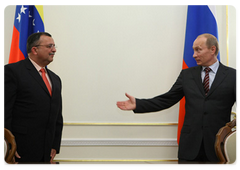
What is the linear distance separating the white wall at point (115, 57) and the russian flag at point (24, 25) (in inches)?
2.4

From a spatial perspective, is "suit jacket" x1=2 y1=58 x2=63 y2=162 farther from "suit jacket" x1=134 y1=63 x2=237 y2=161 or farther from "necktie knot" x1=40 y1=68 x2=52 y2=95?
"suit jacket" x1=134 y1=63 x2=237 y2=161

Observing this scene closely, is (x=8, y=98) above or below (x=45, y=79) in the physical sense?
below

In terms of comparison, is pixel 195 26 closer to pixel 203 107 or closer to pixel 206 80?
pixel 206 80

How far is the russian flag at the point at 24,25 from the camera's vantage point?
272cm

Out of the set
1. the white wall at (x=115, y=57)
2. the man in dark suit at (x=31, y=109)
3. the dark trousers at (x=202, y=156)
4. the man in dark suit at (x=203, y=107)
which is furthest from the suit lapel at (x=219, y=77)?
the man in dark suit at (x=31, y=109)

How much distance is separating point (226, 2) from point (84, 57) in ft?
4.82

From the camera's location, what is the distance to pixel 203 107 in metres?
2.39

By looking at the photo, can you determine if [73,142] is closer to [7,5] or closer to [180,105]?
[180,105]

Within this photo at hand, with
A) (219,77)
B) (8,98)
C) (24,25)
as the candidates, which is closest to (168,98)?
(219,77)

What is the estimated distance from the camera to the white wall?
109 inches

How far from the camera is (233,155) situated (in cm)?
226

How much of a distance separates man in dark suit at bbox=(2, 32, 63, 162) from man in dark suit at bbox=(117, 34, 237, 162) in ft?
2.12

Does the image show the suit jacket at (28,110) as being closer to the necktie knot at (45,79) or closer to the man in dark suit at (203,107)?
the necktie knot at (45,79)

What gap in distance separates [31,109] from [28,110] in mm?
24
